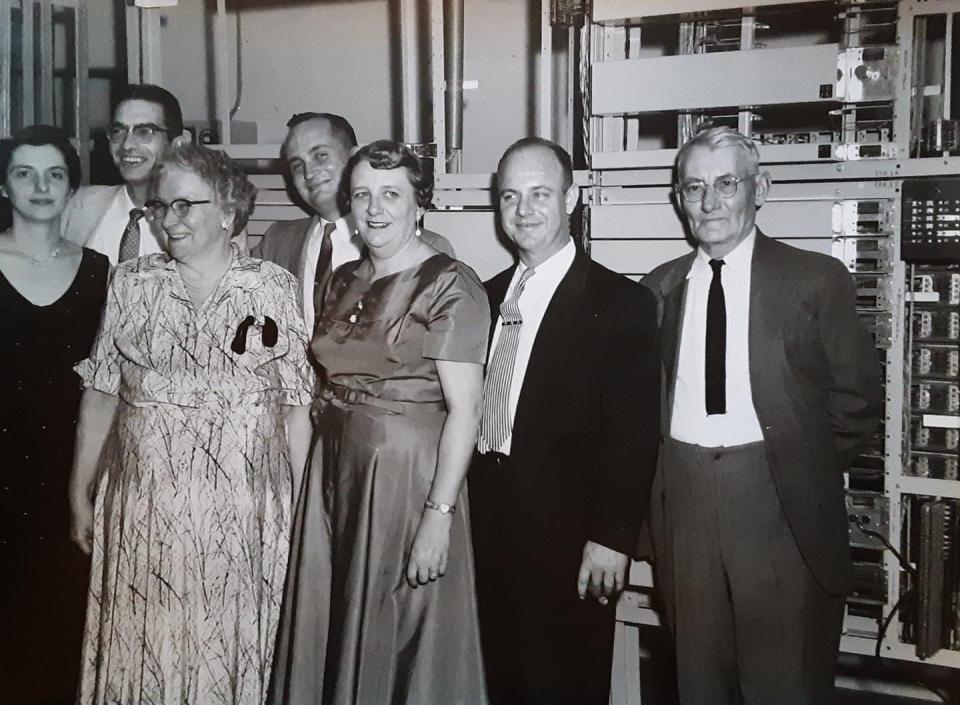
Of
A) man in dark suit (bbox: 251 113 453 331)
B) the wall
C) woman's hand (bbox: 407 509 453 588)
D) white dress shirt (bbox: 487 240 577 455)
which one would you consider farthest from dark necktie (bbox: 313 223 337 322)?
the wall

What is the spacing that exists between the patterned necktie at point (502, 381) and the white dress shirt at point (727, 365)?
16.1 inches

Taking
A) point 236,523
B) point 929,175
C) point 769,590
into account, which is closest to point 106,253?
point 236,523

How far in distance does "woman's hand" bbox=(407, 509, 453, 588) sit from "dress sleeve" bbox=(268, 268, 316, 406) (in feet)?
1.40

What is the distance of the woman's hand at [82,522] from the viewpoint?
70.1 inches

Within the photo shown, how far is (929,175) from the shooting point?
189 cm

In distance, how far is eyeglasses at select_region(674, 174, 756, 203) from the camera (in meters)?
1.77

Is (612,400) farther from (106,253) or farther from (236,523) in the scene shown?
(106,253)

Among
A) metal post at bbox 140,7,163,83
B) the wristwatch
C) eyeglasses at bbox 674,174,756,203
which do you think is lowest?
the wristwatch

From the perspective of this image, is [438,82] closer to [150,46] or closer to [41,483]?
[150,46]

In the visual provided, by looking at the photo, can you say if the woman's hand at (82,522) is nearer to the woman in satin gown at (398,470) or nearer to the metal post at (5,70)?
the woman in satin gown at (398,470)

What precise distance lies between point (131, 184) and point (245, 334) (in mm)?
754

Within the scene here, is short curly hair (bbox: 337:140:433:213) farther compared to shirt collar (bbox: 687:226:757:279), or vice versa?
shirt collar (bbox: 687:226:757:279)

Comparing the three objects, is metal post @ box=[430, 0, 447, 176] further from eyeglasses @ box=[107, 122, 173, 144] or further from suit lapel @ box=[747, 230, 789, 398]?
suit lapel @ box=[747, 230, 789, 398]

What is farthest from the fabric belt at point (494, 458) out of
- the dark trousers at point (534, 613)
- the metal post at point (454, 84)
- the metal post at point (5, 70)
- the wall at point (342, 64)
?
the metal post at point (5, 70)
